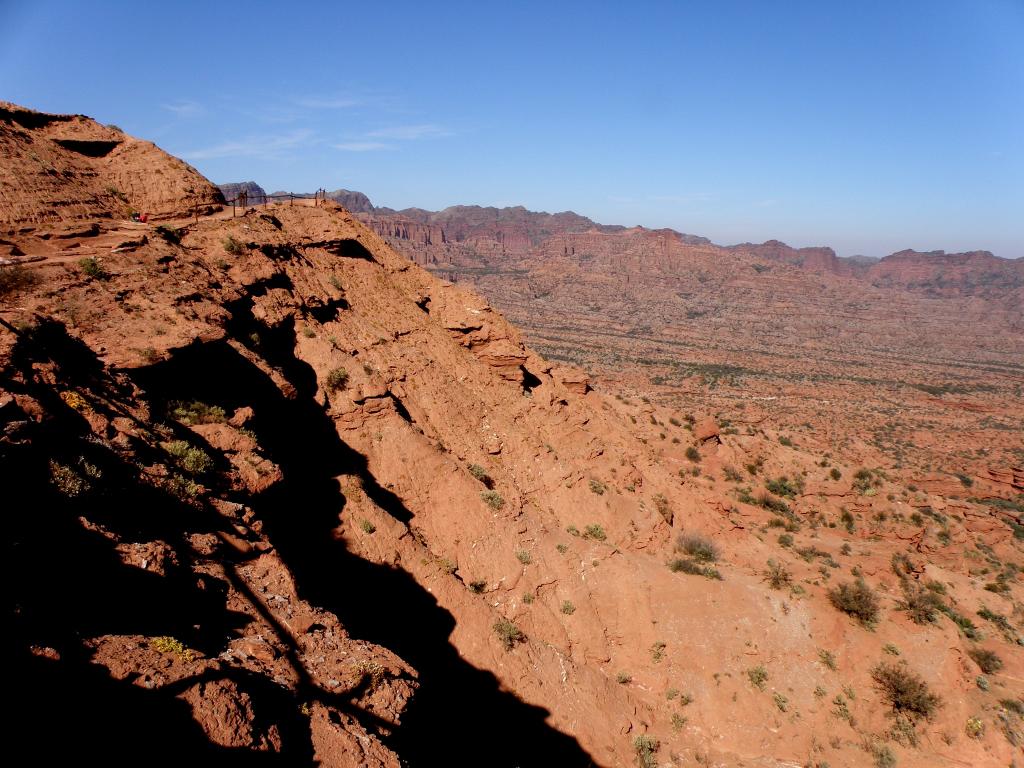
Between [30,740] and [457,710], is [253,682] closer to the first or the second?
[30,740]

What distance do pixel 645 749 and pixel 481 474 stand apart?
855 cm

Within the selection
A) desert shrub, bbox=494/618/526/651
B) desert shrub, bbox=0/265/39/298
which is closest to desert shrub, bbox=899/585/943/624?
desert shrub, bbox=494/618/526/651

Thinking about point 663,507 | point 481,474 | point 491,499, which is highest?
point 481,474

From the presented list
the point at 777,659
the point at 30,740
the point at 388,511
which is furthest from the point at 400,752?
the point at 777,659

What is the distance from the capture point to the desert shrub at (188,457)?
8953 millimetres

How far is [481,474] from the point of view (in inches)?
677

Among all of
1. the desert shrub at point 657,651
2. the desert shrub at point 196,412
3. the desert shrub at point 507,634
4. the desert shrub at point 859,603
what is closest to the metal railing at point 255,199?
the desert shrub at point 196,412

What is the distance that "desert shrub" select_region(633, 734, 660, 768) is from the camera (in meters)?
12.0

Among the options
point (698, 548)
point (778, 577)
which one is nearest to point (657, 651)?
point (698, 548)

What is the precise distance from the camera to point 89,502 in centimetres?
695

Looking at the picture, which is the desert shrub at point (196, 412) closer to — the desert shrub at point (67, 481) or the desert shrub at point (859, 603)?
the desert shrub at point (67, 481)

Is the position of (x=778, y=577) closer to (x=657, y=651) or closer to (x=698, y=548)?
(x=698, y=548)

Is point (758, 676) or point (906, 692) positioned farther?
point (758, 676)

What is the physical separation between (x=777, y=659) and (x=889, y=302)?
191408 millimetres
